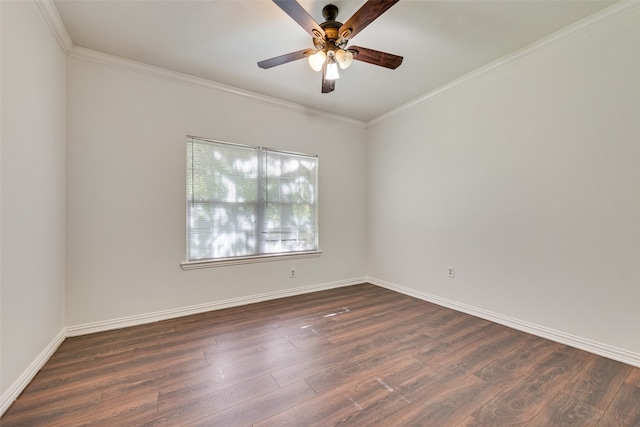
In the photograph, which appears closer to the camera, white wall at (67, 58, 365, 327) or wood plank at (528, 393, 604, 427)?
wood plank at (528, 393, 604, 427)

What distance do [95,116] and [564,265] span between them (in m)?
4.39

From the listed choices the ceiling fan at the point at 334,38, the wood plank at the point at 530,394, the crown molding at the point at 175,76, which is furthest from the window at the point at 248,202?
the wood plank at the point at 530,394

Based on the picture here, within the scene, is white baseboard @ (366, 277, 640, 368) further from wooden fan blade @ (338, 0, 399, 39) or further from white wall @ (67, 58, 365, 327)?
wooden fan blade @ (338, 0, 399, 39)

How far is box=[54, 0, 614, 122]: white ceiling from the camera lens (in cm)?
191

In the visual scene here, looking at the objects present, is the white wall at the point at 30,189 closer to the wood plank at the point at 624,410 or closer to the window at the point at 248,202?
the window at the point at 248,202

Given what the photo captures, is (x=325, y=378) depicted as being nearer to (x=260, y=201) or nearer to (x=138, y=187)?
(x=260, y=201)

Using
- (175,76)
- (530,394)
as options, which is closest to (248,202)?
(175,76)

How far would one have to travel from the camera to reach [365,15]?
1616 mm

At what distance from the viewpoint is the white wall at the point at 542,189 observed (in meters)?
1.92

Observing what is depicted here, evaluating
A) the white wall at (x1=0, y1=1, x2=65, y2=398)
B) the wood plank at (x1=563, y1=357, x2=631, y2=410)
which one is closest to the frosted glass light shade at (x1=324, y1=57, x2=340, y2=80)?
the white wall at (x1=0, y1=1, x2=65, y2=398)

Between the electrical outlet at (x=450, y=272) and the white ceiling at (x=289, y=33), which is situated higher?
the white ceiling at (x=289, y=33)

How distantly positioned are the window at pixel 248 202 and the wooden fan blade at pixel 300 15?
5.53ft

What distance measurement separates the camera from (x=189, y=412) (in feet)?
4.66

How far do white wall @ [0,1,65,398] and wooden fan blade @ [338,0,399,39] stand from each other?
77.9 inches
